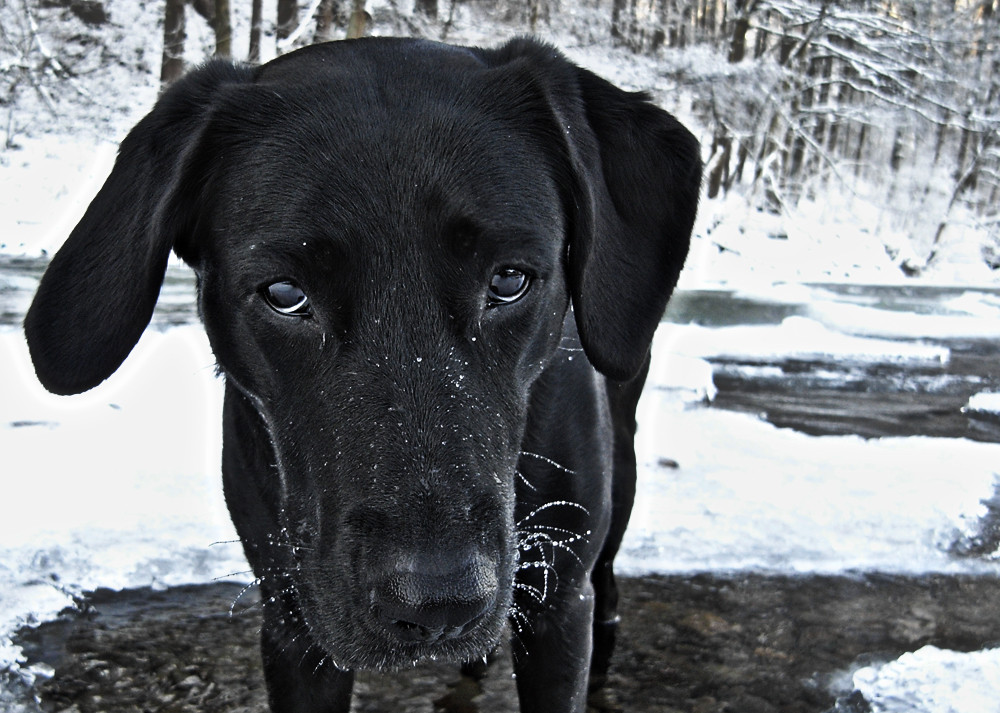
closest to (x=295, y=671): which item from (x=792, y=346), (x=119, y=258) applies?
(x=119, y=258)

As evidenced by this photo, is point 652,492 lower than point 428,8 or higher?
lower

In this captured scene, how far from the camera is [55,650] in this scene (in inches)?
132

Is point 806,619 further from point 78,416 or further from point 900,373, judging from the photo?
point 900,373

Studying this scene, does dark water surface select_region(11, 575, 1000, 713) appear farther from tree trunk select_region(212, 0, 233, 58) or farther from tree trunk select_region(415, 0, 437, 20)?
tree trunk select_region(415, 0, 437, 20)

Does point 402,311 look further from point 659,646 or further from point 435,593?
point 659,646

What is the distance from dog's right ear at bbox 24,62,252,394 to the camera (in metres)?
2.23

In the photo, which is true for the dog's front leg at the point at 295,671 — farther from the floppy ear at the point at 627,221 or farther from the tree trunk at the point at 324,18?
the tree trunk at the point at 324,18

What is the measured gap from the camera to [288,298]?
6.69 feet

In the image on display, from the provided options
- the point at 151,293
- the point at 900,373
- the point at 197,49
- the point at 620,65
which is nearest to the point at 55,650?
the point at 151,293

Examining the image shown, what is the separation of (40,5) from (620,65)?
9321mm

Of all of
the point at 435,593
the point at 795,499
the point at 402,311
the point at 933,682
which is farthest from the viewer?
the point at 795,499

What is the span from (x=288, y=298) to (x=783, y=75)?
19.1 meters

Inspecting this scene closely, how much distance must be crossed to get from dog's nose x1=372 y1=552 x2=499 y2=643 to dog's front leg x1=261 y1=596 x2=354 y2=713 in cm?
77

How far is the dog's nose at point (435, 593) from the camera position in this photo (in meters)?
1.64
